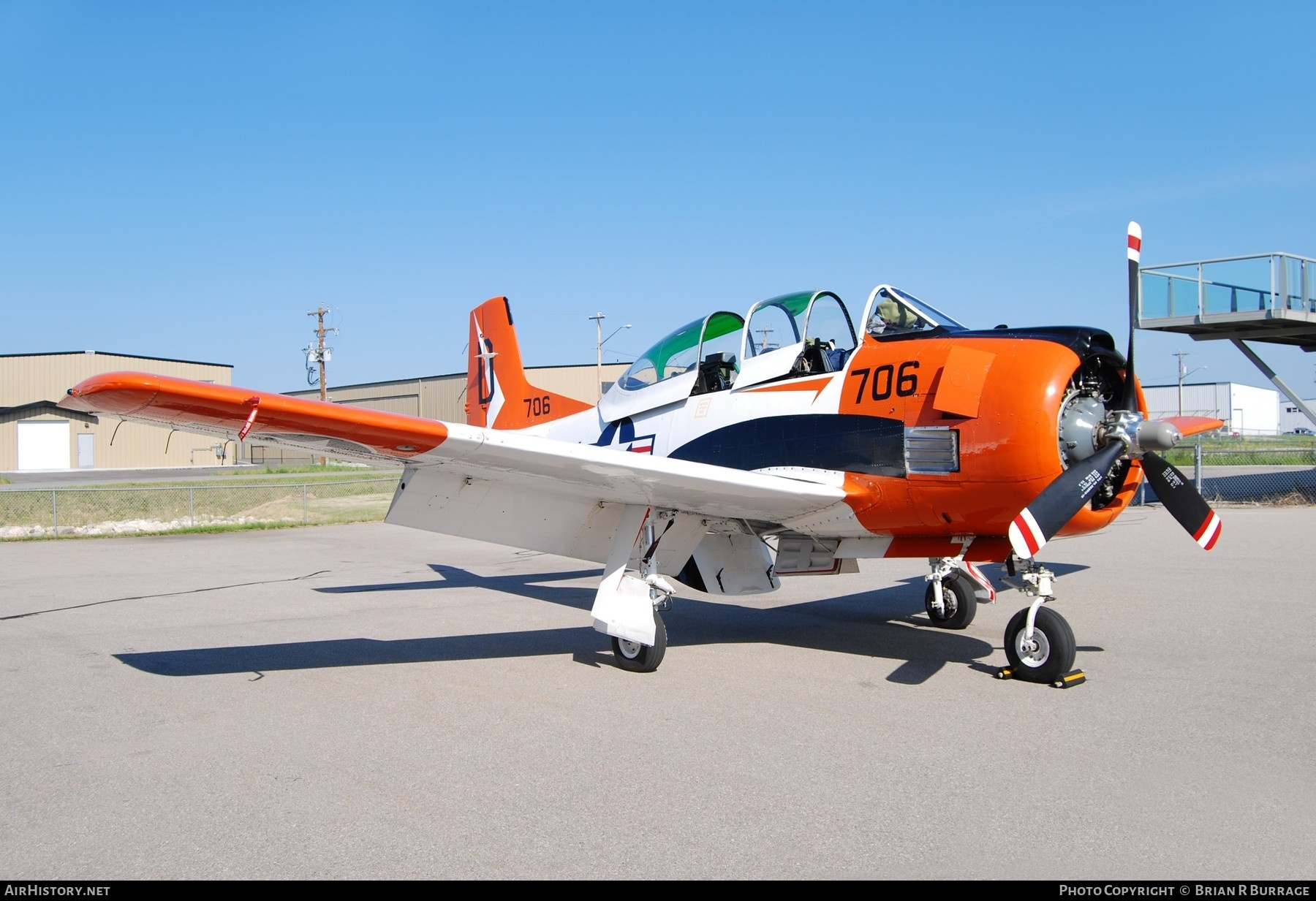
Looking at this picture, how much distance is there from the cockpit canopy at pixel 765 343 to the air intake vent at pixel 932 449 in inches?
34.3

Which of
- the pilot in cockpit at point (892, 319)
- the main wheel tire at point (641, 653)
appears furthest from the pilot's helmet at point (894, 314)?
the main wheel tire at point (641, 653)

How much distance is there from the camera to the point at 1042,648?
5.74 meters

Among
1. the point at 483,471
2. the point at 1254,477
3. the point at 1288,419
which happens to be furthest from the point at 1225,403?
the point at 483,471

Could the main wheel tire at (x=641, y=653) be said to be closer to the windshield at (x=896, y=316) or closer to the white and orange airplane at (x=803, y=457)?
the white and orange airplane at (x=803, y=457)

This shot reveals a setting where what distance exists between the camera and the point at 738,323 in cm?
769

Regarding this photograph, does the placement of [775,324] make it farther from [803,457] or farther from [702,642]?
[702,642]

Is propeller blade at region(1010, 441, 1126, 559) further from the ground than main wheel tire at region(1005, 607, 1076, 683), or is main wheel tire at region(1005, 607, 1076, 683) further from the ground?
propeller blade at region(1010, 441, 1126, 559)

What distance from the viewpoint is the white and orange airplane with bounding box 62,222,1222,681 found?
5301mm

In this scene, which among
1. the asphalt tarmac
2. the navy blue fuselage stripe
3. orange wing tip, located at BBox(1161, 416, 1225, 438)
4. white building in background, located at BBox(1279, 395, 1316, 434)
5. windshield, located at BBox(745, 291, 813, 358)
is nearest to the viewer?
the asphalt tarmac

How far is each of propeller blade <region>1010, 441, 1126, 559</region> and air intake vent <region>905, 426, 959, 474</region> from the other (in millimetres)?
580

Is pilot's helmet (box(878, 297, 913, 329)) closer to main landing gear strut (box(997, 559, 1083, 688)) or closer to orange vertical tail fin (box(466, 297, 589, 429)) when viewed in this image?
main landing gear strut (box(997, 559, 1083, 688))

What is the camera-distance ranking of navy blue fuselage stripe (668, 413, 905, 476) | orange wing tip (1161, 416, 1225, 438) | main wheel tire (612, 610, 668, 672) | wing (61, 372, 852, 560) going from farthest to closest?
orange wing tip (1161, 416, 1225, 438) < main wheel tire (612, 610, 668, 672) < navy blue fuselage stripe (668, 413, 905, 476) < wing (61, 372, 852, 560)

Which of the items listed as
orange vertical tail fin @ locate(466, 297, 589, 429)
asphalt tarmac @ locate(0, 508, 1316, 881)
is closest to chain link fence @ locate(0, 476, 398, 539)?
orange vertical tail fin @ locate(466, 297, 589, 429)
